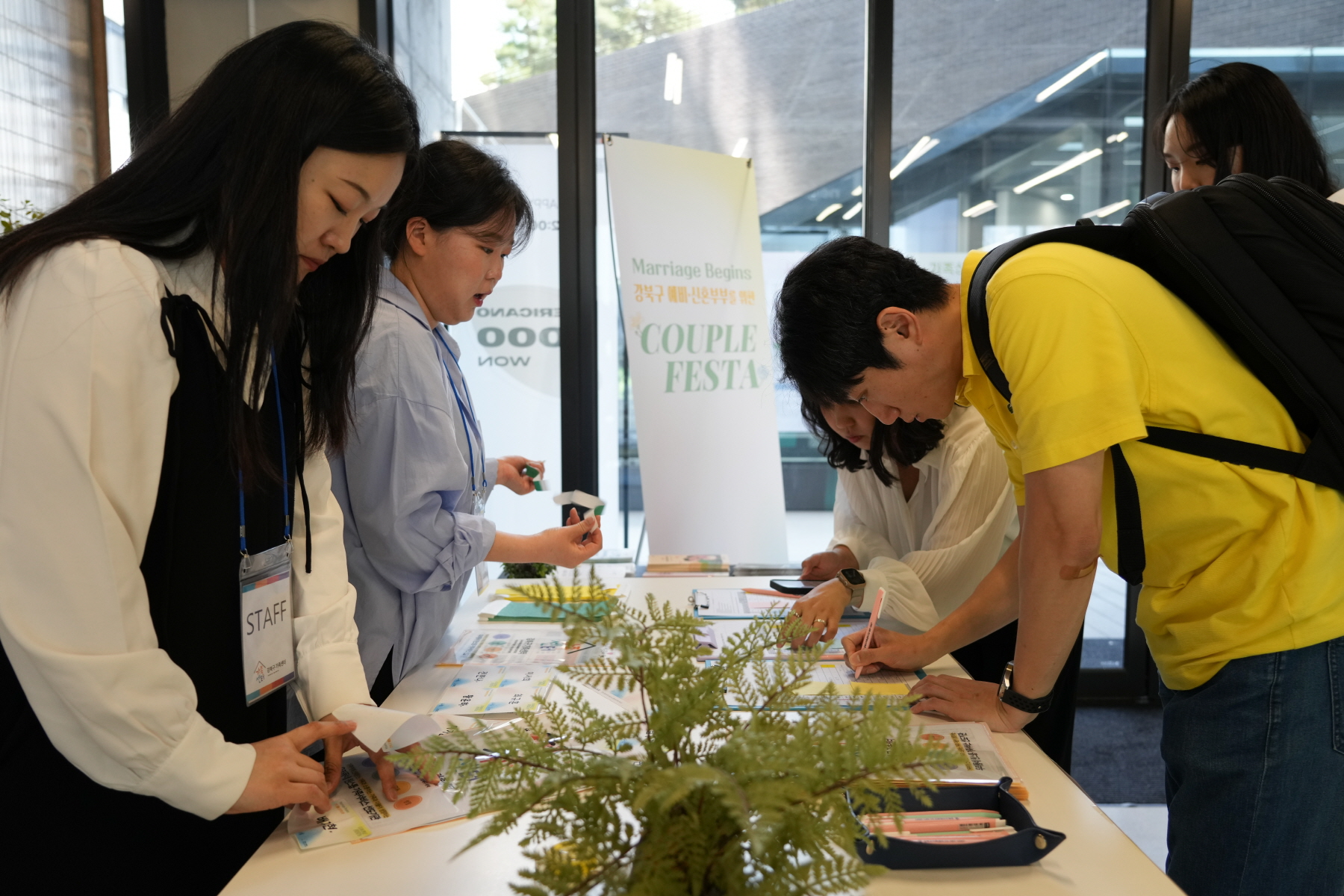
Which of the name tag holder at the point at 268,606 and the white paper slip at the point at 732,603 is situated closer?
the name tag holder at the point at 268,606

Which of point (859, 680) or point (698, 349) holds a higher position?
point (698, 349)

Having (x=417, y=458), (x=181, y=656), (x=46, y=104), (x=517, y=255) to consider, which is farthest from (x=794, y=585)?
(x=46, y=104)

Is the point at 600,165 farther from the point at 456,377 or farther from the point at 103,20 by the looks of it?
the point at 456,377

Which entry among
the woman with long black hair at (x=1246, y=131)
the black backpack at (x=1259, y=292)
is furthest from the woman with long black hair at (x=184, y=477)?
the woman with long black hair at (x=1246, y=131)

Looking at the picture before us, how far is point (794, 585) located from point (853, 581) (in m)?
0.29

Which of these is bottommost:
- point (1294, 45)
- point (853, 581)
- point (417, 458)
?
point (853, 581)

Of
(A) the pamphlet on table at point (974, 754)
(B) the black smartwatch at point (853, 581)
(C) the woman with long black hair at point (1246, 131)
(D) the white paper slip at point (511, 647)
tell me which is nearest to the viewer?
(A) the pamphlet on table at point (974, 754)

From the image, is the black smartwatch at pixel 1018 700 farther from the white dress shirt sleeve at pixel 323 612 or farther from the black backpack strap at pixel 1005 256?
the white dress shirt sleeve at pixel 323 612

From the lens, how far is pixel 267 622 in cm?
117

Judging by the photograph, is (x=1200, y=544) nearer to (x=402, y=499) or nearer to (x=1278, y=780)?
(x=1278, y=780)

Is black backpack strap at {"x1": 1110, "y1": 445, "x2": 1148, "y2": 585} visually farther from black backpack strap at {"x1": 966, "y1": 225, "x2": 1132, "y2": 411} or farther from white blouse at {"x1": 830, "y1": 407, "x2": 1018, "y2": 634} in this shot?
white blouse at {"x1": 830, "y1": 407, "x2": 1018, "y2": 634}

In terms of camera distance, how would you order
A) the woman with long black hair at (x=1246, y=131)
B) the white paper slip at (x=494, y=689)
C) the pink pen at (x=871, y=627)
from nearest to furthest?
the white paper slip at (x=494, y=689), the pink pen at (x=871, y=627), the woman with long black hair at (x=1246, y=131)

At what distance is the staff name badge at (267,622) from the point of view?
3.71 ft

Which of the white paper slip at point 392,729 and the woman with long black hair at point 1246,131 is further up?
the woman with long black hair at point 1246,131
